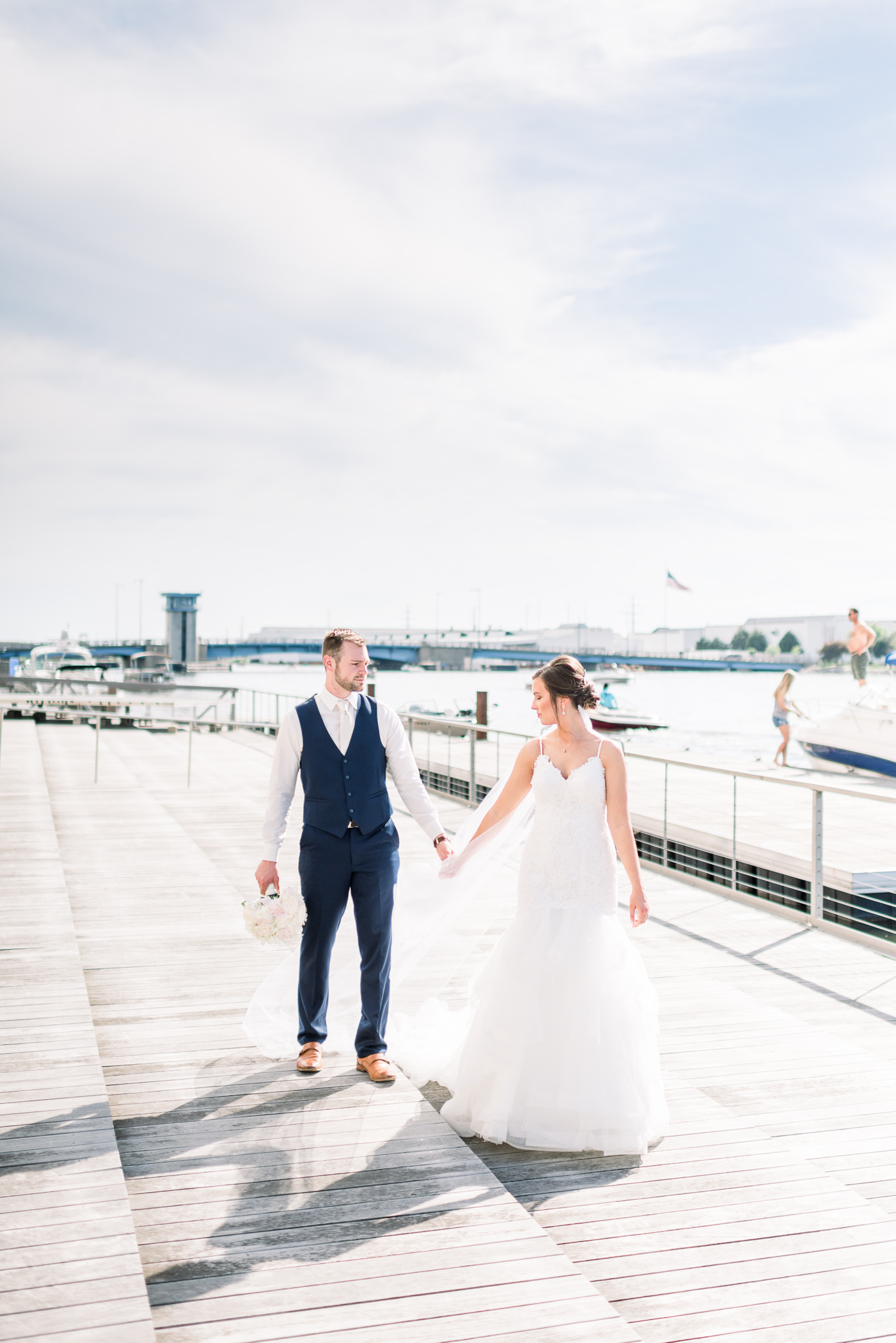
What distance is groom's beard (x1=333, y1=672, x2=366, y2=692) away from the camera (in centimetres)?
360

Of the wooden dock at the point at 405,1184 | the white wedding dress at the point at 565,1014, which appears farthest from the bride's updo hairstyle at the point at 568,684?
the wooden dock at the point at 405,1184

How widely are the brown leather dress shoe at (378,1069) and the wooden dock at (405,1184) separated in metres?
0.06

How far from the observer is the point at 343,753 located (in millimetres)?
3705

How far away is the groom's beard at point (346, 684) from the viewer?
3.60 m

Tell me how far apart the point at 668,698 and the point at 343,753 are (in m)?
83.6

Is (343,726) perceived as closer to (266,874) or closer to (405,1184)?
(266,874)

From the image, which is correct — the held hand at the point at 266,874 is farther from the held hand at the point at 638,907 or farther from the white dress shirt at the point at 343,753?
the held hand at the point at 638,907

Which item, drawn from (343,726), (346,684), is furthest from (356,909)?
(346,684)

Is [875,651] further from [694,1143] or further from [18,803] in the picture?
[694,1143]

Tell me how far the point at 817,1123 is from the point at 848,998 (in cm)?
175

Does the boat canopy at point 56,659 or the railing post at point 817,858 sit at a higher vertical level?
the boat canopy at point 56,659

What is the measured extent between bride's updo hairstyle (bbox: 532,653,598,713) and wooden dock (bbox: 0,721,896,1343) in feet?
4.61

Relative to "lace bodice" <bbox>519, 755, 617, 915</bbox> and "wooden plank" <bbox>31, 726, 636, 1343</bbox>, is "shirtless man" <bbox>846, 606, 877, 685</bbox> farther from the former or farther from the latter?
"wooden plank" <bbox>31, 726, 636, 1343</bbox>

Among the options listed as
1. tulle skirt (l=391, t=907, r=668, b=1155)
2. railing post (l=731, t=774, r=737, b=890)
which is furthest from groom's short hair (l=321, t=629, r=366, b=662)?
railing post (l=731, t=774, r=737, b=890)
